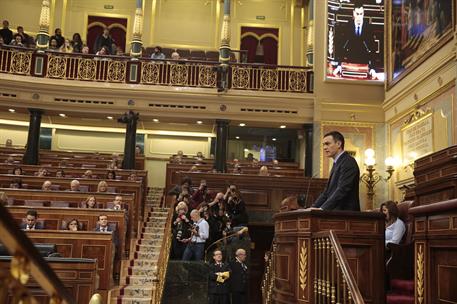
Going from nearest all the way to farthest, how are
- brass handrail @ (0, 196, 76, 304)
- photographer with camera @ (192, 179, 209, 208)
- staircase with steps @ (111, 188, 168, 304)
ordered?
brass handrail @ (0, 196, 76, 304)
staircase with steps @ (111, 188, 168, 304)
photographer with camera @ (192, 179, 209, 208)

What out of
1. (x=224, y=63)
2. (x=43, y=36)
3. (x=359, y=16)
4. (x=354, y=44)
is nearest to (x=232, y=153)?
(x=224, y=63)

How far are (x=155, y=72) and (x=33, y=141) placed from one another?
11.8 ft

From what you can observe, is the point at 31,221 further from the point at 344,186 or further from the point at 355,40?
the point at 355,40

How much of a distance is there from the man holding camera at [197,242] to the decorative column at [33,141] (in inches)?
288

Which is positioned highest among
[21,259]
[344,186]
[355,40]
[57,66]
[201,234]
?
[355,40]

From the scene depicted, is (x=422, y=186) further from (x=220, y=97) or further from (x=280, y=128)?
(x=280, y=128)

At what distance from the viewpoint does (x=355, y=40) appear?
1530 centimetres

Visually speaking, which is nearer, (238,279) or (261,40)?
(238,279)

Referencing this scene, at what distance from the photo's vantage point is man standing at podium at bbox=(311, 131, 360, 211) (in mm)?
4898

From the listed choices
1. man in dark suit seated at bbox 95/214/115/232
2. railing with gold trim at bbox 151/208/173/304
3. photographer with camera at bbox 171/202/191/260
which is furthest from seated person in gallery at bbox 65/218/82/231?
photographer with camera at bbox 171/202/191/260

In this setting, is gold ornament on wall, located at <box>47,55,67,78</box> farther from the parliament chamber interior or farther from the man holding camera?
the man holding camera

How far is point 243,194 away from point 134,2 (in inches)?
364

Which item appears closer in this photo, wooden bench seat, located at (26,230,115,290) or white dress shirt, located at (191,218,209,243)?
wooden bench seat, located at (26,230,115,290)

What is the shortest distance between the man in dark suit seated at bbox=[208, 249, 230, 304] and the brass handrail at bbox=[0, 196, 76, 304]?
231 inches
